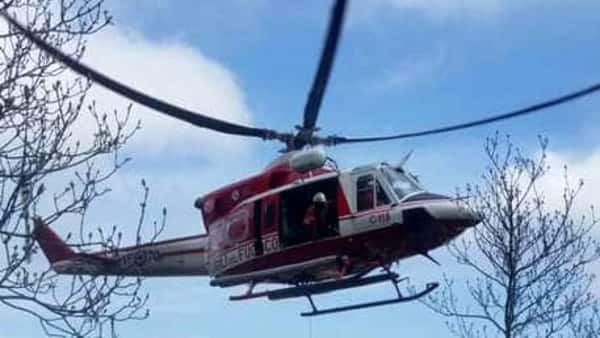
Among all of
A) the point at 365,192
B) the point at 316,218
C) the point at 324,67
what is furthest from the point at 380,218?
the point at 324,67

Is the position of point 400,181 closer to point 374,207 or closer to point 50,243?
point 374,207

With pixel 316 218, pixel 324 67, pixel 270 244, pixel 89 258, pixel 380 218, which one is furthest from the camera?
pixel 270 244

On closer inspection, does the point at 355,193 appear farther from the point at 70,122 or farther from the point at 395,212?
the point at 70,122

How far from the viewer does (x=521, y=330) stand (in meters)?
Result: 16.5

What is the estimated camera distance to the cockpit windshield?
560 inches

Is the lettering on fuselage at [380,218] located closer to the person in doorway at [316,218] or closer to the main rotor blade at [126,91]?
the person in doorway at [316,218]

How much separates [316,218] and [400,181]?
3.64ft

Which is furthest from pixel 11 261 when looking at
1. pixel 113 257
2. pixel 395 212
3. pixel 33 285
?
pixel 395 212

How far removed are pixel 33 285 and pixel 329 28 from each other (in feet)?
11.6

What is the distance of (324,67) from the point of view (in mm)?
7422

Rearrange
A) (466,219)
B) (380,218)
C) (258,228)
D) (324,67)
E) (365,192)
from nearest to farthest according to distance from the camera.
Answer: (324,67)
(466,219)
(380,218)
(365,192)
(258,228)

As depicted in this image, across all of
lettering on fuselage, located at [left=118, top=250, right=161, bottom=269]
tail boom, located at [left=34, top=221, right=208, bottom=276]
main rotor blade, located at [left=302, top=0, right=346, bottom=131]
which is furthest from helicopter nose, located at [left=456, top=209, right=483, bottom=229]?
lettering on fuselage, located at [left=118, top=250, right=161, bottom=269]

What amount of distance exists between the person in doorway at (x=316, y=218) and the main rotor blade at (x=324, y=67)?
192 cm

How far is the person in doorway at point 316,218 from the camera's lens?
561 inches
